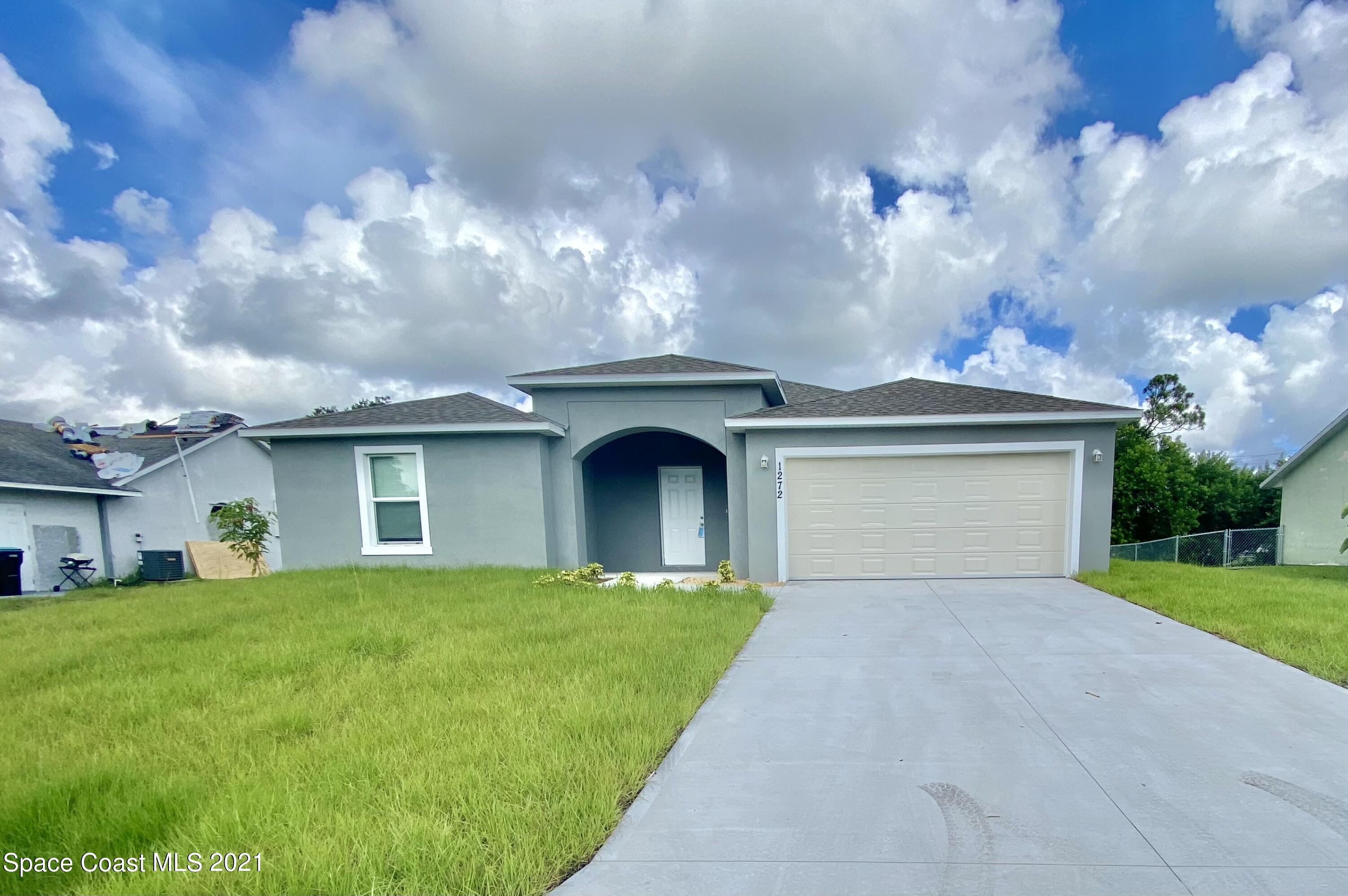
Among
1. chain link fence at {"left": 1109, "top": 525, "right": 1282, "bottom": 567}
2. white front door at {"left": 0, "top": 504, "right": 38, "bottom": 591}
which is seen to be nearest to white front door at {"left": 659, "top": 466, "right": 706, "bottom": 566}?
chain link fence at {"left": 1109, "top": 525, "right": 1282, "bottom": 567}

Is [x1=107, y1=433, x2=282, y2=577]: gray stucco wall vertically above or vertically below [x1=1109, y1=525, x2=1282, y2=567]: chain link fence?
above

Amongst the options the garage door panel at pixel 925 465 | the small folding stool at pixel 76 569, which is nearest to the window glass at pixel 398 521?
the garage door panel at pixel 925 465

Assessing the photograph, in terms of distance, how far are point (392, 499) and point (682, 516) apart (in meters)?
5.56

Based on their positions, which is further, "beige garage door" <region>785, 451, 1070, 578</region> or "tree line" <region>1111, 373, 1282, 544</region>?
"tree line" <region>1111, 373, 1282, 544</region>

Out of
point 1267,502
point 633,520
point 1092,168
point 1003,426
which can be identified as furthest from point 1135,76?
point 1267,502

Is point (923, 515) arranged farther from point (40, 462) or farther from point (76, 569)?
point (40, 462)

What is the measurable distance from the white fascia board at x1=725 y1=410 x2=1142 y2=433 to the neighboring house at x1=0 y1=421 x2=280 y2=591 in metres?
12.8

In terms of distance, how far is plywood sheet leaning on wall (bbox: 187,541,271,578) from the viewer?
636 inches

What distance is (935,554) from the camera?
28.9 feet

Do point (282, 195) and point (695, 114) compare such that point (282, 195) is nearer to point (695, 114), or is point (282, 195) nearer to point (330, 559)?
point (330, 559)

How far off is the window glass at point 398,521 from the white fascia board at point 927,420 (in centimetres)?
600

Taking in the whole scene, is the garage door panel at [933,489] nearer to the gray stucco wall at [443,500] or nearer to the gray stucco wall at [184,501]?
the gray stucco wall at [443,500]

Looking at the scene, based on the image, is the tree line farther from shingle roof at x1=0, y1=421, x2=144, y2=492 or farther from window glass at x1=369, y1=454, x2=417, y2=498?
shingle roof at x1=0, y1=421, x2=144, y2=492

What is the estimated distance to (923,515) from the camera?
8.83 metres
